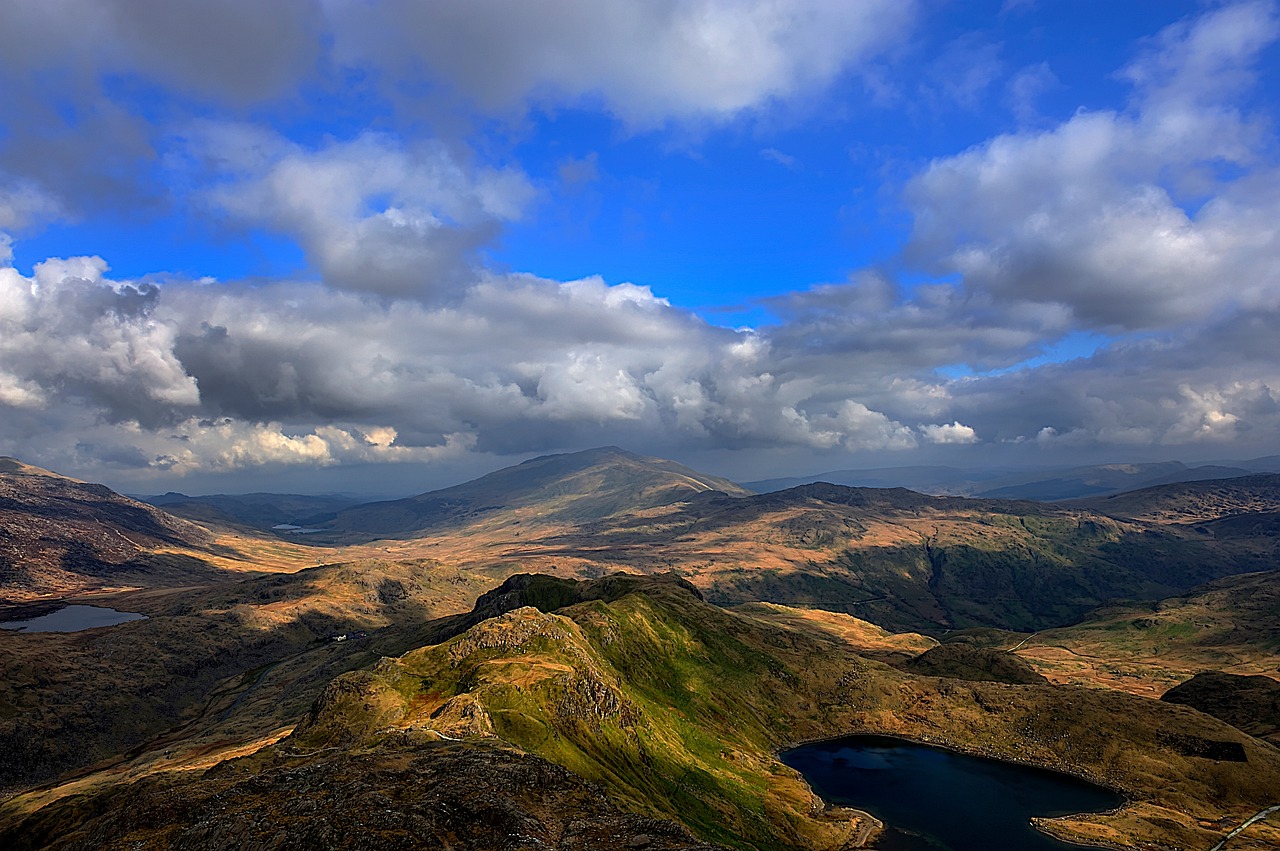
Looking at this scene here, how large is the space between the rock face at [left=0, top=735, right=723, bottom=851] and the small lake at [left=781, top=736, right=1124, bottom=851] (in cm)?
9517

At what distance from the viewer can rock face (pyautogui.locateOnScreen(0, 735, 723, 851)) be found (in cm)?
6931

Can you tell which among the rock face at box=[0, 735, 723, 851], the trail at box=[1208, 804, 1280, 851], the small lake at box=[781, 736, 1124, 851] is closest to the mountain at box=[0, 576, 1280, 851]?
the rock face at box=[0, 735, 723, 851]

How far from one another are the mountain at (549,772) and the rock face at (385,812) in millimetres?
291

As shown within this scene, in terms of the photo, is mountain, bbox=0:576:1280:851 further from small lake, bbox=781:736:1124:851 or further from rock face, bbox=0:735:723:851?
small lake, bbox=781:736:1124:851

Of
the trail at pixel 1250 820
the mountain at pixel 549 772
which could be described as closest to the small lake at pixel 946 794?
the mountain at pixel 549 772

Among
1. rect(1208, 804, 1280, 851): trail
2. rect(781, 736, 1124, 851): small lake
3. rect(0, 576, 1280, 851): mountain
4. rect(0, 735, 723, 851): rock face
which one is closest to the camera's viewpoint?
rect(0, 735, 723, 851): rock face

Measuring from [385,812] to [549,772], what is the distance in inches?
1031

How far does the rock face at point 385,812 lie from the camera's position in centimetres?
6931

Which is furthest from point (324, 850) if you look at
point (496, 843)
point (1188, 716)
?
point (1188, 716)

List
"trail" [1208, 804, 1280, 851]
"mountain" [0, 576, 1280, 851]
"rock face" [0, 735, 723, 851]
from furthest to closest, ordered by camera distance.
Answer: "trail" [1208, 804, 1280, 851], "mountain" [0, 576, 1280, 851], "rock face" [0, 735, 723, 851]

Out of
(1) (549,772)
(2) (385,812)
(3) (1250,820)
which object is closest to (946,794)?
(3) (1250,820)

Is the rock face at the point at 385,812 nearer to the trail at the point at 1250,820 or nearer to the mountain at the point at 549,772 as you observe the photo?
the mountain at the point at 549,772

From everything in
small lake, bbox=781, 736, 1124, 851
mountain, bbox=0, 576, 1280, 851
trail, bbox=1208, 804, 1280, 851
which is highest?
mountain, bbox=0, 576, 1280, 851

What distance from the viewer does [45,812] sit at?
341ft
